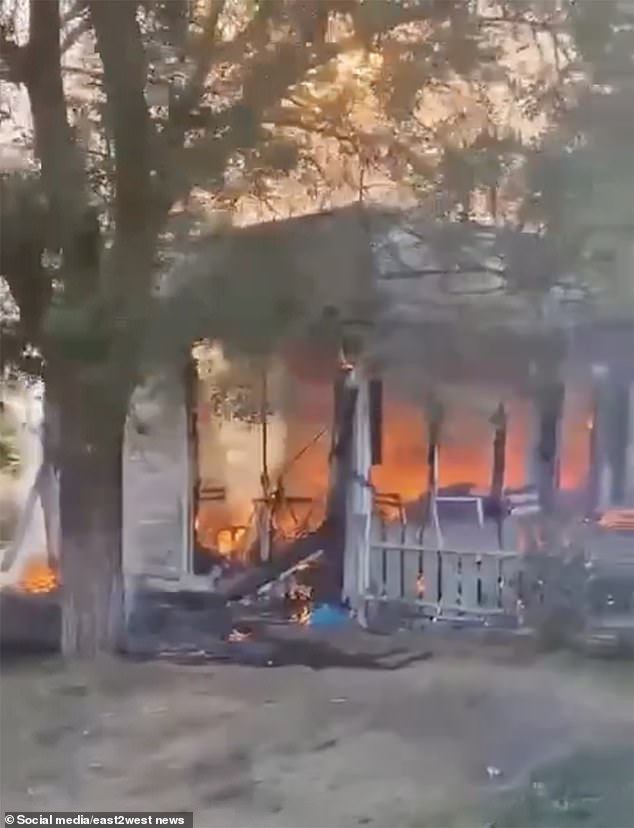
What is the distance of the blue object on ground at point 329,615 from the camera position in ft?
2.95

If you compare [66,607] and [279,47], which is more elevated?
[279,47]

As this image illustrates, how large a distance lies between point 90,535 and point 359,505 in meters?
0.23

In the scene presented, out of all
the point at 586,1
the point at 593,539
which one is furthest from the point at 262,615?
the point at 586,1

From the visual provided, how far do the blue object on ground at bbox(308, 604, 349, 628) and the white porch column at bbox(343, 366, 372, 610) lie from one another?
0.04 feet

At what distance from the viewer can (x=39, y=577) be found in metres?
0.93

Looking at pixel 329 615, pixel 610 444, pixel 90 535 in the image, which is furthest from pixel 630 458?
pixel 90 535

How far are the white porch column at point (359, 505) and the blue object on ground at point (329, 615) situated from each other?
0.01 meters

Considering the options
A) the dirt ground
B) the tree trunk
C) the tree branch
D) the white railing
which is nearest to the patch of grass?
the dirt ground

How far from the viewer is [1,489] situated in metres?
0.93

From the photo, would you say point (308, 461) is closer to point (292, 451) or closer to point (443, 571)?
point (292, 451)

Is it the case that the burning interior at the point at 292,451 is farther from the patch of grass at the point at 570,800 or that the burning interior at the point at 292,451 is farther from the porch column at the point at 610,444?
the patch of grass at the point at 570,800

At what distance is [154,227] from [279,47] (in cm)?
18

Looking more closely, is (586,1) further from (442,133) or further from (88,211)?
(88,211)

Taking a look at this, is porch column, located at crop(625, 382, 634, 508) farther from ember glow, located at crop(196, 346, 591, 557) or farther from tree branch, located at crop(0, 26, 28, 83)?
tree branch, located at crop(0, 26, 28, 83)
